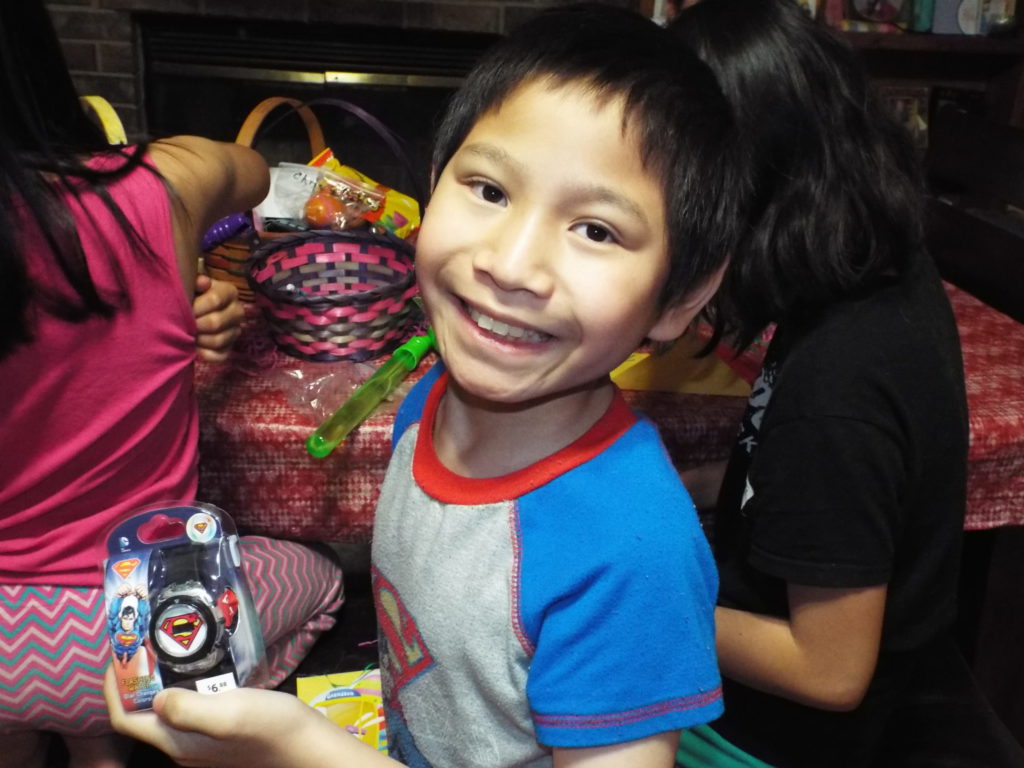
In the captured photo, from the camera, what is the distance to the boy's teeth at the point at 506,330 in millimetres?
638

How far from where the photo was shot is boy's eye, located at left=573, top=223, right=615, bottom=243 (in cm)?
62

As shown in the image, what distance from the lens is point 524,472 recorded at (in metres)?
0.69

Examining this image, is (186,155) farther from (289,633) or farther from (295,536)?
(289,633)

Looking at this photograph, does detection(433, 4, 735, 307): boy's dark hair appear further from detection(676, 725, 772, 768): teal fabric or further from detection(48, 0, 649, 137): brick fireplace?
detection(48, 0, 649, 137): brick fireplace

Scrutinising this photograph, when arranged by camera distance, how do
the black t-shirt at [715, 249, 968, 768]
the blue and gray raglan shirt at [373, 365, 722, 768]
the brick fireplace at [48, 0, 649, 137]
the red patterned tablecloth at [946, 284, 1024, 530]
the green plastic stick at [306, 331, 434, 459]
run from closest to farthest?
the blue and gray raglan shirt at [373, 365, 722, 768] < the black t-shirt at [715, 249, 968, 768] < the green plastic stick at [306, 331, 434, 459] < the red patterned tablecloth at [946, 284, 1024, 530] < the brick fireplace at [48, 0, 649, 137]

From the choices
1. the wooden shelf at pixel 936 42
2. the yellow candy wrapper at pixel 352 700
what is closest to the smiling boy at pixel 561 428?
the yellow candy wrapper at pixel 352 700

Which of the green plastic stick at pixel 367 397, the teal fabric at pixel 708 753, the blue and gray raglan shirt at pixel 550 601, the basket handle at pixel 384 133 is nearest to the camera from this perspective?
the blue and gray raglan shirt at pixel 550 601

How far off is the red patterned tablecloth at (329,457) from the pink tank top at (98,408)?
0.06 m

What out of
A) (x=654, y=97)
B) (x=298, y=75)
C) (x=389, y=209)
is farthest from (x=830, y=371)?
(x=298, y=75)

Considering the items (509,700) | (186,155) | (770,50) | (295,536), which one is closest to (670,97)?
(770,50)

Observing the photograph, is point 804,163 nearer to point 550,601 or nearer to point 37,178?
point 550,601

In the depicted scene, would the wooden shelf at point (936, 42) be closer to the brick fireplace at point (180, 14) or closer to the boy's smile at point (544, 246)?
the brick fireplace at point (180, 14)

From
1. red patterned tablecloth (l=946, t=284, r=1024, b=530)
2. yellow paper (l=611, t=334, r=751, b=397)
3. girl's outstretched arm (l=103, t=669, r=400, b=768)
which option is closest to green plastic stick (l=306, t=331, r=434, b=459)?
yellow paper (l=611, t=334, r=751, b=397)

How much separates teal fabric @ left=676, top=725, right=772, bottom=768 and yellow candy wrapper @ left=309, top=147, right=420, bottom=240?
0.83 m
